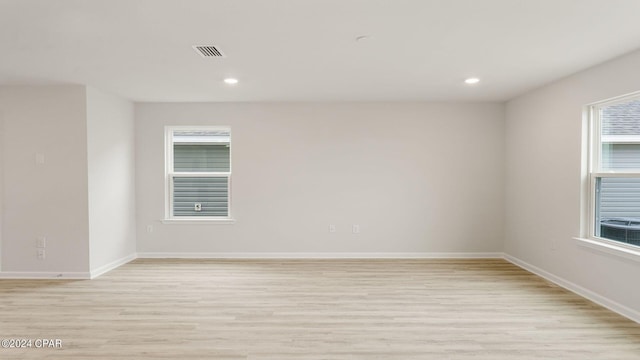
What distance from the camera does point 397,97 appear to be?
4.96 meters

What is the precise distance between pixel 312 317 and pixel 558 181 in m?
3.19

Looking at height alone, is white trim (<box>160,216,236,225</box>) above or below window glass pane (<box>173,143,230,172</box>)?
below

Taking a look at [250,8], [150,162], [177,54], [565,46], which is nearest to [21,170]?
[150,162]

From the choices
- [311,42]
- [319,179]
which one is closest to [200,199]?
[319,179]

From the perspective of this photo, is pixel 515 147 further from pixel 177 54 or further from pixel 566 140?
pixel 177 54

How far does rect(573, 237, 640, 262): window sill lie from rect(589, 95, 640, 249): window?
0.08 meters

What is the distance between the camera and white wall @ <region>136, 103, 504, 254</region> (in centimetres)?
532

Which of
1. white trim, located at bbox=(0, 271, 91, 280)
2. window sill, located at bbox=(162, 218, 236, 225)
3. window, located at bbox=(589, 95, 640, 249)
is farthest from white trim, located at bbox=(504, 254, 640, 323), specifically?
white trim, located at bbox=(0, 271, 91, 280)

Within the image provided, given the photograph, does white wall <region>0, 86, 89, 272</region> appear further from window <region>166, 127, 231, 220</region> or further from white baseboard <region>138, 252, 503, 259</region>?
window <region>166, 127, 231, 220</region>

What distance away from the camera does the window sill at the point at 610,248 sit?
305 centimetres

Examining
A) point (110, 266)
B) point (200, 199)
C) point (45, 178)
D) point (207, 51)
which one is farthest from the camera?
point (200, 199)

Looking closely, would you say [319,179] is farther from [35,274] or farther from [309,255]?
[35,274]

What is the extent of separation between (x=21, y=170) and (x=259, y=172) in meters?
2.88

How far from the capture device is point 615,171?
347 cm
